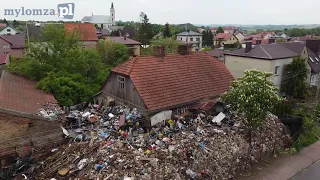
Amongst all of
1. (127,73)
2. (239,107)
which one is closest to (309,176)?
(239,107)

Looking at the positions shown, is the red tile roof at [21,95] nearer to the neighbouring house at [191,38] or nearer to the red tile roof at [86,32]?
the red tile roof at [86,32]

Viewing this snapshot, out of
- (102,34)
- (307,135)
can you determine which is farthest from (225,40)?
(307,135)

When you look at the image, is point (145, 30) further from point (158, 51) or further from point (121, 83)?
point (121, 83)

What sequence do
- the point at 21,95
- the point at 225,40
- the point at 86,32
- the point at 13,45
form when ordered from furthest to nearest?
the point at 225,40 < the point at 13,45 < the point at 86,32 < the point at 21,95

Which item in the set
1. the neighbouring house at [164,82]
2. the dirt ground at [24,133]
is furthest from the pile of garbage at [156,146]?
the neighbouring house at [164,82]

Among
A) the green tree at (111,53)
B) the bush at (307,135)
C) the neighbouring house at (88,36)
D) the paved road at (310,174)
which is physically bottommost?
the paved road at (310,174)

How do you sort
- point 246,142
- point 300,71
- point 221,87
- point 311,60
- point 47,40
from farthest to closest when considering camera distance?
1. point 311,60
2. point 300,71
3. point 47,40
4. point 221,87
5. point 246,142

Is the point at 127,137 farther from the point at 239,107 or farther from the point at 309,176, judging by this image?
the point at 309,176
